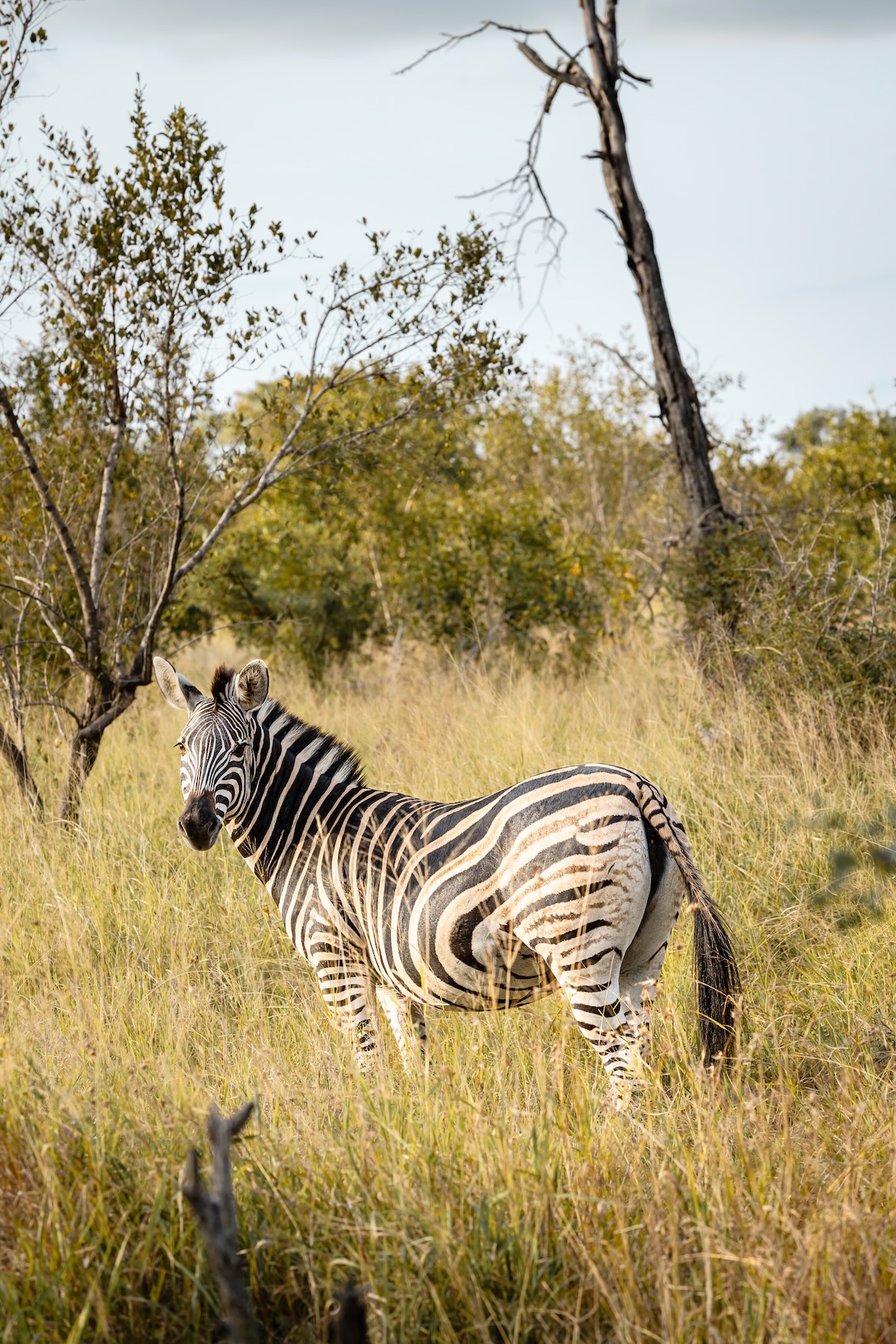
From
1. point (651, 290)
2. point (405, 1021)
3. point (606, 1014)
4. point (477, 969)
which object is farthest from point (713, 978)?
point (651, 290)

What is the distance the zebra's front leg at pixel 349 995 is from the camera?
379cm

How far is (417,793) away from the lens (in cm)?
647

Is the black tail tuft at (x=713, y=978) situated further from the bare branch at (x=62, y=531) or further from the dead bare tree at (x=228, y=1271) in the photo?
the bare branch at (x=62, y=531)

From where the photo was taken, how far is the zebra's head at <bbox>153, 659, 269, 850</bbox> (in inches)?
147

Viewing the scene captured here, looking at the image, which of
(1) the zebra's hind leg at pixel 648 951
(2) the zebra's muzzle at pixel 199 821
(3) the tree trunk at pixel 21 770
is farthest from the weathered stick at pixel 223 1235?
(3) the tree trunk at pixel 21 770

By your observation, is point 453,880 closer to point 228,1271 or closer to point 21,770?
point 228,1271

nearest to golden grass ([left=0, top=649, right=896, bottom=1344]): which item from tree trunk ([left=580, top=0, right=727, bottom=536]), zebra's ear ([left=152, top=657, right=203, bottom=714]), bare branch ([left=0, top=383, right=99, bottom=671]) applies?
zebra's ear ([left=152, top=657, right=203, bottom=714])

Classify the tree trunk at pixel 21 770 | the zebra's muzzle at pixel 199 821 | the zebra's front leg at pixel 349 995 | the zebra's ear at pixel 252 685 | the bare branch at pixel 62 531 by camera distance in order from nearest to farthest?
the zebra's muzzle at pixel 199 821, the zebra's front leg at pixel 349 995, the zebra's ear at pixel 252 685, the bare branch at pixel 62 531, the tree trunk at pixel 21 770

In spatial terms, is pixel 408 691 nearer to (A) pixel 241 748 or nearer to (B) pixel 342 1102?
(A) pixel 241 748

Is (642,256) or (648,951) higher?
(642,256)

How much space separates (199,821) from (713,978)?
6.10 feet

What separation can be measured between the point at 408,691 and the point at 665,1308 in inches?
322

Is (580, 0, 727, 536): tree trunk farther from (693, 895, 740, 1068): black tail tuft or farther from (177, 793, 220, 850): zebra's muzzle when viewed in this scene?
(177, 793, 220, 850): zebra's muzzle

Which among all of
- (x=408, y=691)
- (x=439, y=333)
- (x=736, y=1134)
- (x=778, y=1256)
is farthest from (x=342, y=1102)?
(x=408, y=691)
